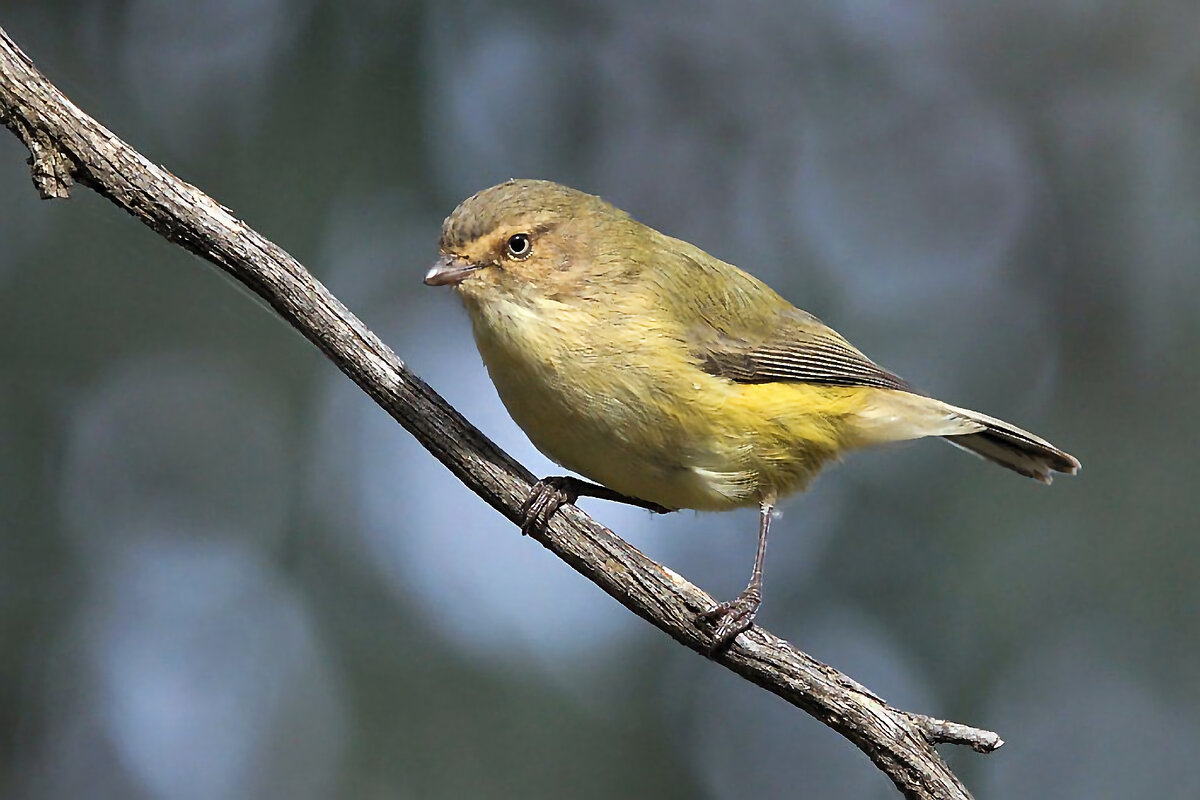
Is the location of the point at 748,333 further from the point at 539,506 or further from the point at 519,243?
the point at 539,506

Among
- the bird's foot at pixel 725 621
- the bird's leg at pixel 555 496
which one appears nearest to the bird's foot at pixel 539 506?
the bird's leg at pixel 555 496

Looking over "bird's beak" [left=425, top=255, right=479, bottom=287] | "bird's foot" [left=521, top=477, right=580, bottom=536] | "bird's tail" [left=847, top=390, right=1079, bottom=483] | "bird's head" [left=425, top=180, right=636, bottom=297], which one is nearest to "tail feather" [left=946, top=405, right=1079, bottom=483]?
"bird's tail" [left=847, top=390, right=1079, bottom=483]

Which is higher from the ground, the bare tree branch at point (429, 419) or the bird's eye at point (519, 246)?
the bird's eye at point (519, 246)

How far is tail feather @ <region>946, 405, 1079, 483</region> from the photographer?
4.49 m

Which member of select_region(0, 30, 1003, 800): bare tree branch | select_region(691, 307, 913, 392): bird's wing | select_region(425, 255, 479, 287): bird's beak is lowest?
select_region(0, 30, 1003, 800): bare tree branch

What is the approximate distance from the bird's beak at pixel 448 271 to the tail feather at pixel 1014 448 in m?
2.02

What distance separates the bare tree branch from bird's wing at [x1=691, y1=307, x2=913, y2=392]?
819 millimetres

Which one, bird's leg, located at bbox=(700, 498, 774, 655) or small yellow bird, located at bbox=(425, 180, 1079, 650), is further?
small yellow bird, located at bbox=(425, 180, 1079, 650)

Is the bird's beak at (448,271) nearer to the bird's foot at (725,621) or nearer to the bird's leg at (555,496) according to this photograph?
the bird's leg at (555,496)

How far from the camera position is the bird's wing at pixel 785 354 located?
4020mm

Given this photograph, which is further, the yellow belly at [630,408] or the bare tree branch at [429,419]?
the yellow belly at [630,408]

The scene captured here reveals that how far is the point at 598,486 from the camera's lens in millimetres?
4035

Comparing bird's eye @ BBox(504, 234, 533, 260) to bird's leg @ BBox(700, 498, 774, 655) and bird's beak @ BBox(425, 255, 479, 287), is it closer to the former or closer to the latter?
bird's beak @ BBox(425, 255, 479, 287)

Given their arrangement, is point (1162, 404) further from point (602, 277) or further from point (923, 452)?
point (602, 277)
